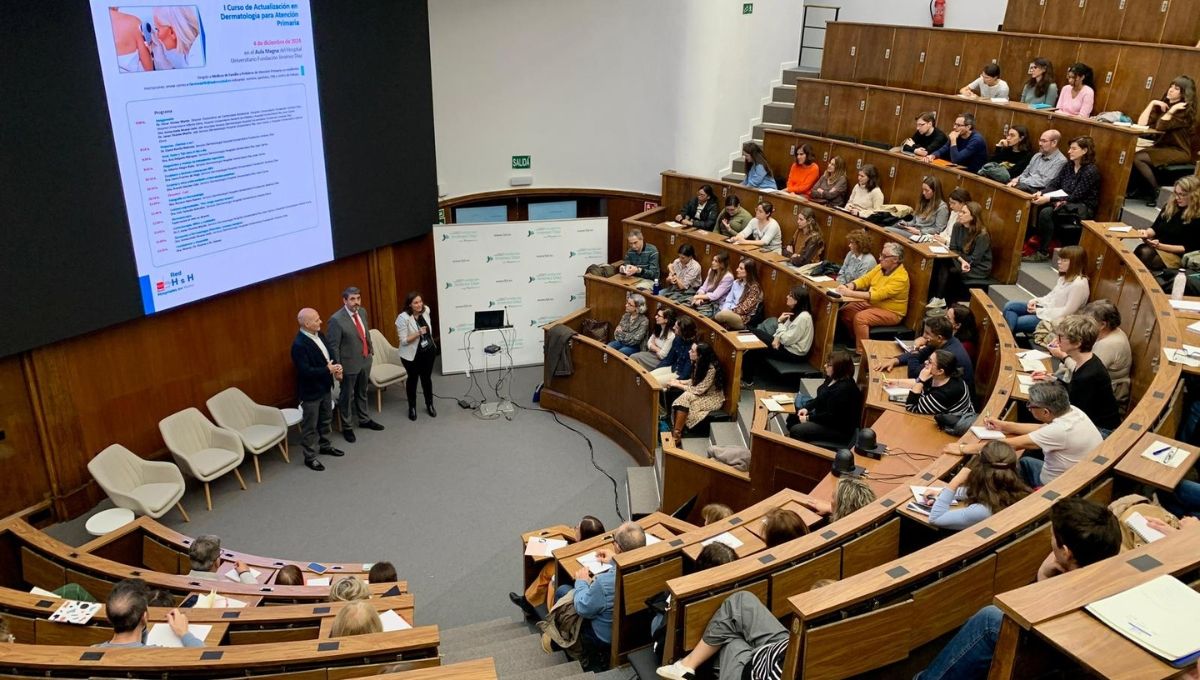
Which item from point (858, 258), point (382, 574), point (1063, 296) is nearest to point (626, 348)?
point (858, 258)

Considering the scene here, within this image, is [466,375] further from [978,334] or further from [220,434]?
[978,334]

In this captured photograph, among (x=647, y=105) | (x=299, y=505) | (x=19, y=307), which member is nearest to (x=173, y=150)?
(x=19, y=307)

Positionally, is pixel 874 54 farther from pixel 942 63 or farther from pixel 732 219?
pixel 732 219

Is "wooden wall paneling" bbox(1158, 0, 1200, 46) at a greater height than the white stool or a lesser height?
greater

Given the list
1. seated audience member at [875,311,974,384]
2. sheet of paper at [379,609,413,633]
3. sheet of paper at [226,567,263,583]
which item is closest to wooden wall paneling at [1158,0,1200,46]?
seated audience member at [875,311,974,384]

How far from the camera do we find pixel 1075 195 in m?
6.93

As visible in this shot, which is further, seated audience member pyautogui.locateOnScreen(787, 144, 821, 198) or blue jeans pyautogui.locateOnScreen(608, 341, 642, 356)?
seated audience member pyautogui.locateOnScreen(787, 144, 821, 198)

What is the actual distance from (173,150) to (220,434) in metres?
2.23

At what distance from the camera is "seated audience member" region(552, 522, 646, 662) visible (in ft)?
13.0

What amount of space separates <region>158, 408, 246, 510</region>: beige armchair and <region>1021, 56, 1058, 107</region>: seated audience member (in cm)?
793

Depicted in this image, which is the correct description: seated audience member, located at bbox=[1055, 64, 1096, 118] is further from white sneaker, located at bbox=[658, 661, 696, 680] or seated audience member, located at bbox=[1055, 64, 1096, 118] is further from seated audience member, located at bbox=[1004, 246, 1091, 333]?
white sneaker, located at bbox=[658, 661, 696, 680]

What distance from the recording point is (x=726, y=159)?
10.1 m

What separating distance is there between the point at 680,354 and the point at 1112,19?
5.58m

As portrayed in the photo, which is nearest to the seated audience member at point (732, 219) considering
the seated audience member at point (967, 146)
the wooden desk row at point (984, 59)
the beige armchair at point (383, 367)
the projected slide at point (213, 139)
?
the seated audience member at point (967, 146)
